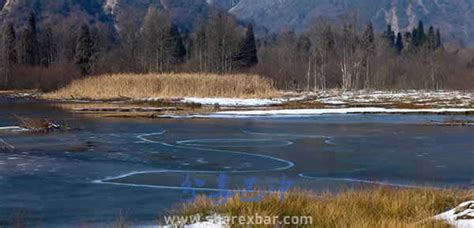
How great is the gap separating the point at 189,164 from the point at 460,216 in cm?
812

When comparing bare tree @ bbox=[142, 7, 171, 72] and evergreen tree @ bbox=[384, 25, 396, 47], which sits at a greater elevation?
evergreen tree @ bbox=[384, 25, 396, 47]

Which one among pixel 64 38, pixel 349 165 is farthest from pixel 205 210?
pixel 64 38

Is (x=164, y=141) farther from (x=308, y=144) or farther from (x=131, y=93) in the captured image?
(x=131, y=93)

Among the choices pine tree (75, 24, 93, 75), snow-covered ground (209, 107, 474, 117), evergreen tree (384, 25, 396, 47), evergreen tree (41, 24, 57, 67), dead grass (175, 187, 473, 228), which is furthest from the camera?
evergreen tree (384, 25, 396, 47)

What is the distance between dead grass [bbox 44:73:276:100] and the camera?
52.2 m

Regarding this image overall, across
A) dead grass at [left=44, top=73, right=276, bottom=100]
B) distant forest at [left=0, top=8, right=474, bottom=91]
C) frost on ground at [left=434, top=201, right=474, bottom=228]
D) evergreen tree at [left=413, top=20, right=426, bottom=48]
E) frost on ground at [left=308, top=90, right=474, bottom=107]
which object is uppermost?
evergreen tree at [left=413, top=20, right=426, bottom=48]

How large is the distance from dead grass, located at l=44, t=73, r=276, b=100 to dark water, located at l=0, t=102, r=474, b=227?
25.2 metres

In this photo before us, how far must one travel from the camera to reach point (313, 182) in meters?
13.0

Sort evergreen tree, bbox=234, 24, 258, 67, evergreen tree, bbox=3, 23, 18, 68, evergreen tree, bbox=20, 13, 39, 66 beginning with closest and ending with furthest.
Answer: evergreen tree, bbox=3, 23, 18, 68
evergreen tree, bbox=20, 13, 39, 66
evergreen tree, bbox=234, 24, 258, 67

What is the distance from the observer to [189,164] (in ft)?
51.4

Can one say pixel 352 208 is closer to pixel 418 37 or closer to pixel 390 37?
pixel 418 37

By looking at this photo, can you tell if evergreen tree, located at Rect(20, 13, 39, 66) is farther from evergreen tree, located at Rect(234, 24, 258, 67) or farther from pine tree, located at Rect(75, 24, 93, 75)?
evergreen tree, located at Rect(234, 24, 258, 67)

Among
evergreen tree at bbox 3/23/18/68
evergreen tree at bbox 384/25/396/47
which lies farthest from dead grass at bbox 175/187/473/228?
evergreen tree at bbox 384/25/396/47

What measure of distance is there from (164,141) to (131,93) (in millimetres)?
31720
